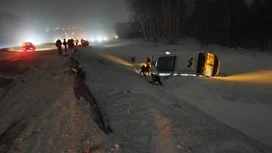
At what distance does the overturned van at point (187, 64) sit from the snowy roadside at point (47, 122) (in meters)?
10.3

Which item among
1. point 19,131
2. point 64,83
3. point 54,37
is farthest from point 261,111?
point 54,37

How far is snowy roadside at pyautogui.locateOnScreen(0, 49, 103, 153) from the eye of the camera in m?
7.29

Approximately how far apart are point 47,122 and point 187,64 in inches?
576

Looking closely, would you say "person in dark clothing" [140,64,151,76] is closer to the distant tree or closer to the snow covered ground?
the snow covered ground

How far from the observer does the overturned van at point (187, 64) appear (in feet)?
68.5

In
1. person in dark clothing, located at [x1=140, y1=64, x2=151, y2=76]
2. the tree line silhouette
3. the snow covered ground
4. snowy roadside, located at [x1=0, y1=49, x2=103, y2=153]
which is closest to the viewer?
snowy roadside, located at [x1=0, y1=49, x2=103, y2=153]

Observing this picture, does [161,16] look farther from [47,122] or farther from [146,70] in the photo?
[47,122]

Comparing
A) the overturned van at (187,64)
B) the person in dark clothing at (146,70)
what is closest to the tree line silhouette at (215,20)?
the overturned van at (187,64)

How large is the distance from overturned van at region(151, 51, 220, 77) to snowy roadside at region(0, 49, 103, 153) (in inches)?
405

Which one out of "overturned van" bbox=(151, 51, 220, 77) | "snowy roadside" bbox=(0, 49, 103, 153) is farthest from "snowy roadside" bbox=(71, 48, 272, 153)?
"overturned van" bbox=(151, 51, 220, 77)

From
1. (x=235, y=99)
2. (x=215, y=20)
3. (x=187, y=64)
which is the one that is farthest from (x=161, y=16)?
(x=235, y=99)

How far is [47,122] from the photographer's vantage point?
866 cm

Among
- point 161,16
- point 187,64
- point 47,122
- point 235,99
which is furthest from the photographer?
point 161,16

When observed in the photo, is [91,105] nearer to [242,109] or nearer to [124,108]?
[124,108]
